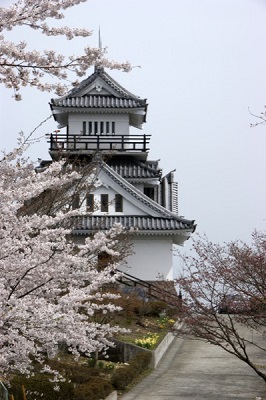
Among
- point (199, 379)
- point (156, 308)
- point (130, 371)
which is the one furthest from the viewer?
Result: point (156, 308)

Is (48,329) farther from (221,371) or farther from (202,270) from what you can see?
(221,371)

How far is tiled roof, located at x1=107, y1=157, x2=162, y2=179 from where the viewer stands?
37475 millimetres

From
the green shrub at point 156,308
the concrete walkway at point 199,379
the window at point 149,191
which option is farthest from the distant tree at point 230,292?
the window at point 149,191

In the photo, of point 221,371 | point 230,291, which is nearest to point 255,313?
point 230,291

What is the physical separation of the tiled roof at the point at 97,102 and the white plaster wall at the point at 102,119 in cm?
76

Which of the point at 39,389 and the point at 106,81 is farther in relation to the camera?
the point at 106,81

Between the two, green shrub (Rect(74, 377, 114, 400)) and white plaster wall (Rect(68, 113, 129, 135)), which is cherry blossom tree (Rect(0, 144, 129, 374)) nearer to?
green shrub (Rect(74, 377, 114, 400))

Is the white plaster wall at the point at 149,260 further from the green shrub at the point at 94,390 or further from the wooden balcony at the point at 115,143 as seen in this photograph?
the green shrub at the point at 94,390

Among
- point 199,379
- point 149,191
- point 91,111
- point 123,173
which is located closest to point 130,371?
point 199,379

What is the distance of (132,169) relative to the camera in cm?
3803

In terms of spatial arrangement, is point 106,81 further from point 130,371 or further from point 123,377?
point 123,377

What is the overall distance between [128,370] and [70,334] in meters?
9.00

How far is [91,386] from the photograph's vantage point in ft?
46.1

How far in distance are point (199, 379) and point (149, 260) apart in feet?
A: 56.1
